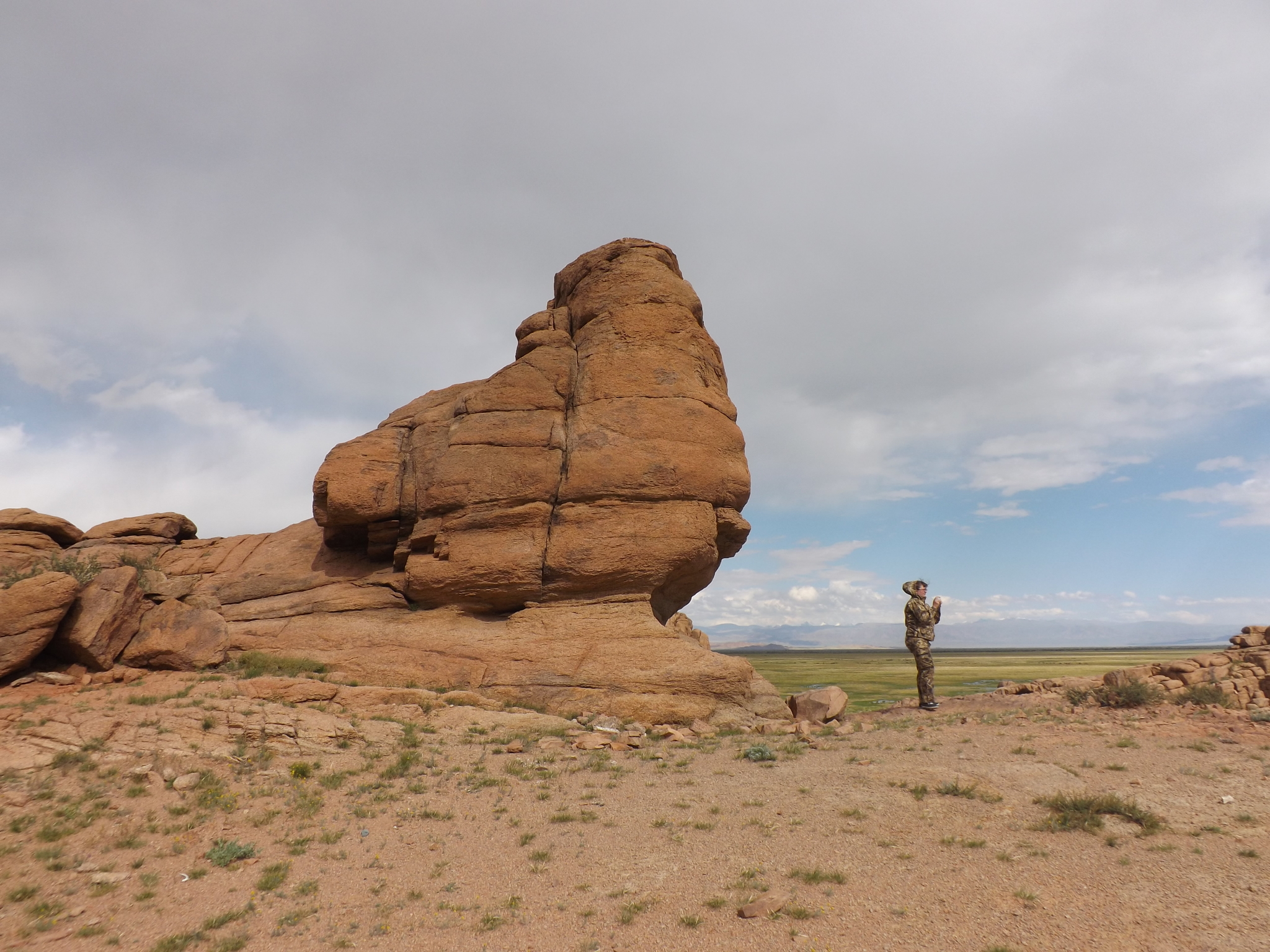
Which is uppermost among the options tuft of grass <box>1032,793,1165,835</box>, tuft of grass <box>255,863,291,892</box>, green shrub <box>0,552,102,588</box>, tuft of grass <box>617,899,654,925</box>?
green shrub <box>0,552,102,588</box>

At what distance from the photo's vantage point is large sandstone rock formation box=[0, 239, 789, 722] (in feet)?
58.2

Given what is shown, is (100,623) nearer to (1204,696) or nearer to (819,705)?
(819,705)

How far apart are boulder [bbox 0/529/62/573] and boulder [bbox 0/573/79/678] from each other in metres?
7.59

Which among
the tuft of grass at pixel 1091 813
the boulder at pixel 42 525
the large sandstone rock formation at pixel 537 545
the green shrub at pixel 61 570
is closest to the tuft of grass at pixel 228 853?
the large sandstone rock formation at pixel 537 545

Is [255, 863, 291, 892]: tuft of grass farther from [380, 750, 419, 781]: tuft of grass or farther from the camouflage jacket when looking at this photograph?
the camouflage jacket

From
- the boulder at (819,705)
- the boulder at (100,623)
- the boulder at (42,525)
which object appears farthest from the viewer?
the boulder at (42,525)

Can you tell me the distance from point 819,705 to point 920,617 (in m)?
5.45

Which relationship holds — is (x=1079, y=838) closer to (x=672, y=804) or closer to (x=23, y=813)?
(x=672, y=804)

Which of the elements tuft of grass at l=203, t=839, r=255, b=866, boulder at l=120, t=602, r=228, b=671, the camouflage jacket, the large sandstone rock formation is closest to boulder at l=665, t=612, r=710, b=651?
the large sandstone rock formation

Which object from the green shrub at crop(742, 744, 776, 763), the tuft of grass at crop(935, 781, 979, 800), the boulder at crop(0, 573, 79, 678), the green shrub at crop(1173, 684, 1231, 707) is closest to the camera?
Result: the tuft of grass at crop(935, 781, 979, 800)

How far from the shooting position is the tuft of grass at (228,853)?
8.10 metres

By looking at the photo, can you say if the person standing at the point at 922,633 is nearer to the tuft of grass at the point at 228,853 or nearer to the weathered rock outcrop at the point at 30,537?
the tuft of grass at the point at 228,853

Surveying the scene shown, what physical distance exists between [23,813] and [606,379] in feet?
54.7

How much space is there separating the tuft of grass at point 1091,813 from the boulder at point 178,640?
737 inches
